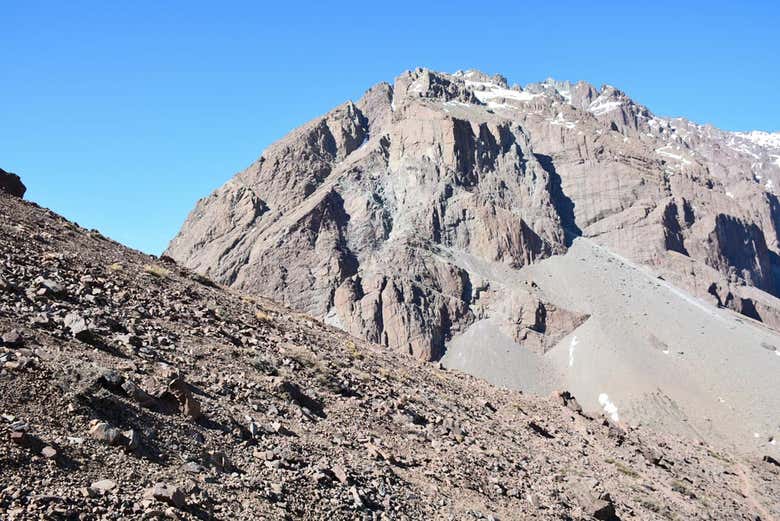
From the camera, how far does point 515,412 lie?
65.4 feet

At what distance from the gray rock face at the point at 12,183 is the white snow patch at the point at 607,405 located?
227ft

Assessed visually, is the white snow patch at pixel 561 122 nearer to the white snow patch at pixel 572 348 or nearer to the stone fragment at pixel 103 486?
the white snow patch at pixel 572 348

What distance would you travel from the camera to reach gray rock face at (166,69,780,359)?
104m

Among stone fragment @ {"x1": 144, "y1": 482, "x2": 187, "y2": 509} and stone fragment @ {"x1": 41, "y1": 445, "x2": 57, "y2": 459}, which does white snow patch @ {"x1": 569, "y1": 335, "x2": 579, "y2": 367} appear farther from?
stone fragment @ {"x1": 41, "y1": 445, "x2": 57, "y2": 459}

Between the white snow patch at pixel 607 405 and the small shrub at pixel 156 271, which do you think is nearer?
the small shrub at pixel 156 271

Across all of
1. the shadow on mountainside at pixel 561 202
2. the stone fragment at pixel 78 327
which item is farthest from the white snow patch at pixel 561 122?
the stone fragment at pixel 78 327

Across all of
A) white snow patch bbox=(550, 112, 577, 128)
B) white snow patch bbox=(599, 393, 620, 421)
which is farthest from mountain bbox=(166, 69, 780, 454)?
white snow patch bbox=(550, 112, 577, 128)

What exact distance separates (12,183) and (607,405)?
72463 mm

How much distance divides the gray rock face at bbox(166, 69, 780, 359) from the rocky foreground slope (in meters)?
77.1

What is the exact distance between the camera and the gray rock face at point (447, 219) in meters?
104

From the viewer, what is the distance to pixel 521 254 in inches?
4510

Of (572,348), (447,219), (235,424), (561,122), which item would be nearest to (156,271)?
(235,424)

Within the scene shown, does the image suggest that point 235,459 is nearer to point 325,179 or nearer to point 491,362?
point 491,362

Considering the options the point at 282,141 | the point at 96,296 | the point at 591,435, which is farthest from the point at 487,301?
the point at 96,296
